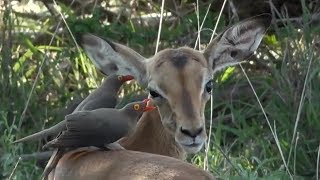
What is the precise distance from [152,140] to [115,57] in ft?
1.89

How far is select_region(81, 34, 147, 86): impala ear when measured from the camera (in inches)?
A: 264

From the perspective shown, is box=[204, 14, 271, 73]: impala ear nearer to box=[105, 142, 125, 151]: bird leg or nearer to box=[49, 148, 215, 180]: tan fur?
box=[105, 142, 125, 151]: bird leg

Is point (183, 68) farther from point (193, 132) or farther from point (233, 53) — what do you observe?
point (233, 53)

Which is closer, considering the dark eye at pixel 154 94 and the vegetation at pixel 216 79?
the dark eye at pixel 154 94

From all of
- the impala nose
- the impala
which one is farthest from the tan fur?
the impala nose

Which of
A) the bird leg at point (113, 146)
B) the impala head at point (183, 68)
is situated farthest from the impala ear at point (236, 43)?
the bird leg at point (113, 146)

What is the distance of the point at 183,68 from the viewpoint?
6234 mm

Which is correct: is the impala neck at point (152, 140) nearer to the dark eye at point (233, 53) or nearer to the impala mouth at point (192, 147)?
the impala mouth at point (192, 147)

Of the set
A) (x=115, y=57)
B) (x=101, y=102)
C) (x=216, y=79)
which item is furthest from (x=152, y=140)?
(x=216, y=79)

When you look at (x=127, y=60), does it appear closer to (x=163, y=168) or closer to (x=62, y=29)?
(x=163, y=168)

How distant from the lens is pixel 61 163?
5.67 meters

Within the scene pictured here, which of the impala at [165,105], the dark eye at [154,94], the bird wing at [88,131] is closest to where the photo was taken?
the impala at [165,105]

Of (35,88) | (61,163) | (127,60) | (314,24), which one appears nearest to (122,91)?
(35,88)

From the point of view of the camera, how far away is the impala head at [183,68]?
6.07 metres
